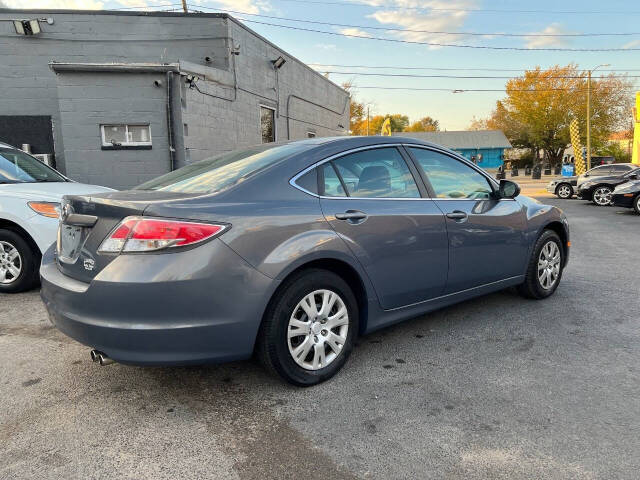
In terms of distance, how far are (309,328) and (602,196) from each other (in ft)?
56.9

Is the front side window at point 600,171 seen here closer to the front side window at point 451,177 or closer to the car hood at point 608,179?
the car hood at point 608,179

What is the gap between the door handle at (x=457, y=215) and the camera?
357cm

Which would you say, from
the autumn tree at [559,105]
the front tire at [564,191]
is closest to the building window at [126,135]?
the front tire at [564,191]

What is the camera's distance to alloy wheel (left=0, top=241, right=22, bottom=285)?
4.95 meters

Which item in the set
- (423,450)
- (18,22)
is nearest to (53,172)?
(423,450)

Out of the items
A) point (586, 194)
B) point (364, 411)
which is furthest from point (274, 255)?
point (586, 194)

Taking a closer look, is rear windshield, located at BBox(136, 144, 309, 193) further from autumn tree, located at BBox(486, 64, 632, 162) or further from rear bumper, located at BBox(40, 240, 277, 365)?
autumn tree, located at BBox(486, 64, 632, 162)

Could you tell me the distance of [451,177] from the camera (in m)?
3.84

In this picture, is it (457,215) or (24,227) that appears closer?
(457,215)

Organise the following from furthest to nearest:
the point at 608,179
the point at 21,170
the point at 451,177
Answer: the point at 608,179, the point at 21,170, the point at 451,177

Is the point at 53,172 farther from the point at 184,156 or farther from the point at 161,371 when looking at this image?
the point at 184,156

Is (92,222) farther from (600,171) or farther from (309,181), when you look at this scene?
(600,171)

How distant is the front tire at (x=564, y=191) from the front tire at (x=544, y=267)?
1750 centimetres

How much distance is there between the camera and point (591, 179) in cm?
1711
